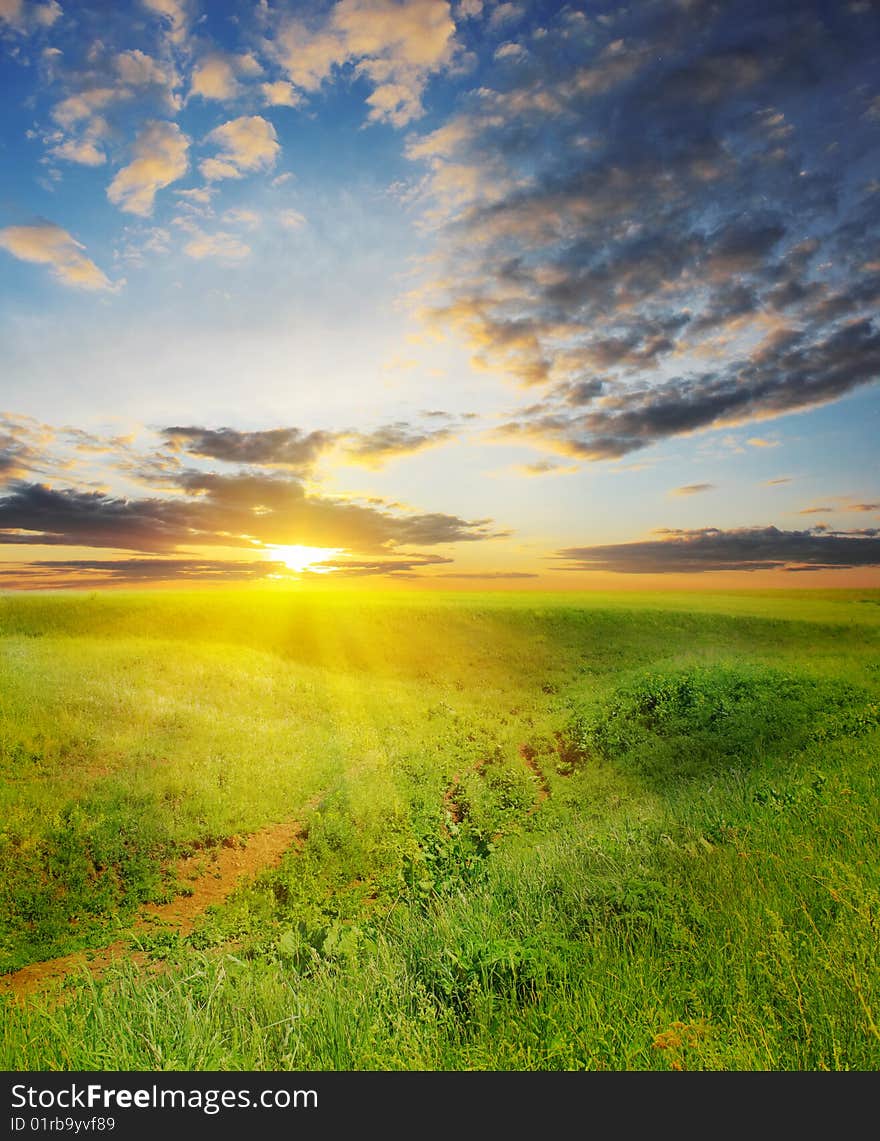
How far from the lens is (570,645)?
4706cm

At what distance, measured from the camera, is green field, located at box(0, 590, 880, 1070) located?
14.8 ft

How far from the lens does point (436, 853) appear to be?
44.2ft

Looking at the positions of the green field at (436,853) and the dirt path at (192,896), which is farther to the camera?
the dirt path at (192,896)

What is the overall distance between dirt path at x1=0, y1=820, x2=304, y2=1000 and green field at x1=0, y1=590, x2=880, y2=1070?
307 mm

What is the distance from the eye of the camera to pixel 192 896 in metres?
13.6

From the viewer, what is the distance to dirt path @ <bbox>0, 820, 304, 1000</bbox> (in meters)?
10.5

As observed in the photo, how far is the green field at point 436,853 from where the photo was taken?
14.8 feet

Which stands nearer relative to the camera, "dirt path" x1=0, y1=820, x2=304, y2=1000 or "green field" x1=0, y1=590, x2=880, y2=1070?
"green field" x1=0, y1=590, x2=880, y2=1070

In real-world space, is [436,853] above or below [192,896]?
above

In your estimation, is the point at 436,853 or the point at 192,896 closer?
the point at 436,853

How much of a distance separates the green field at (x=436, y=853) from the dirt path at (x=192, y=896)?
307 mm

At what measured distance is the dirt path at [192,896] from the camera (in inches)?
413

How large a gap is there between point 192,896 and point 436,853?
5.84m
